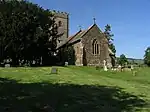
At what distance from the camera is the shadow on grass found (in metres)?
12.7

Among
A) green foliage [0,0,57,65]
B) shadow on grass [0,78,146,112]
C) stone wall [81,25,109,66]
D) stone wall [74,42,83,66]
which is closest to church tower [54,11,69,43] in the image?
stone wall [81,25,109,66]

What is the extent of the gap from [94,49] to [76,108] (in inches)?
2163

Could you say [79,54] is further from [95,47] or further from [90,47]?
[95,47]

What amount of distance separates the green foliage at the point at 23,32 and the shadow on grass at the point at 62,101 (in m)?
34.8

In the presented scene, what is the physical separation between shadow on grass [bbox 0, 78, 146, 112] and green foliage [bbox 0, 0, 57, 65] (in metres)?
34.8

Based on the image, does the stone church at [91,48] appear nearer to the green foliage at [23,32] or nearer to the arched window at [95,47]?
the arched window at [95,47]

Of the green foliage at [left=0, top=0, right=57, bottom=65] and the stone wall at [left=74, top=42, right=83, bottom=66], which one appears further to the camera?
the stone wall at [left=74, top=42, right=83, bottom=66]

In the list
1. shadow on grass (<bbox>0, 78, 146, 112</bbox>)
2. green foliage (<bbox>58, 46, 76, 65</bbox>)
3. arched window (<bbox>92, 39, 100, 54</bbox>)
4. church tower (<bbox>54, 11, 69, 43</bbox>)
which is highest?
church tower (<bbox>54, 11, 69, 43</bbox>)

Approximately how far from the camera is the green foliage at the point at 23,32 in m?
51.8

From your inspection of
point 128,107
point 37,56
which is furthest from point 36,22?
point 128,107

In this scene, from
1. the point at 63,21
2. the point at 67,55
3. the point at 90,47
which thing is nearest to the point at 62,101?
the point at 90,47

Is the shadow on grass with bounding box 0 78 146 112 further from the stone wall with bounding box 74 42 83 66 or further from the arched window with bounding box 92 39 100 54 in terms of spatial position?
the arched window with bounding box 92 39 100 54

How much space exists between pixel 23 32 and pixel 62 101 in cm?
3989

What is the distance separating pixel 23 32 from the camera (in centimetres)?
5294
